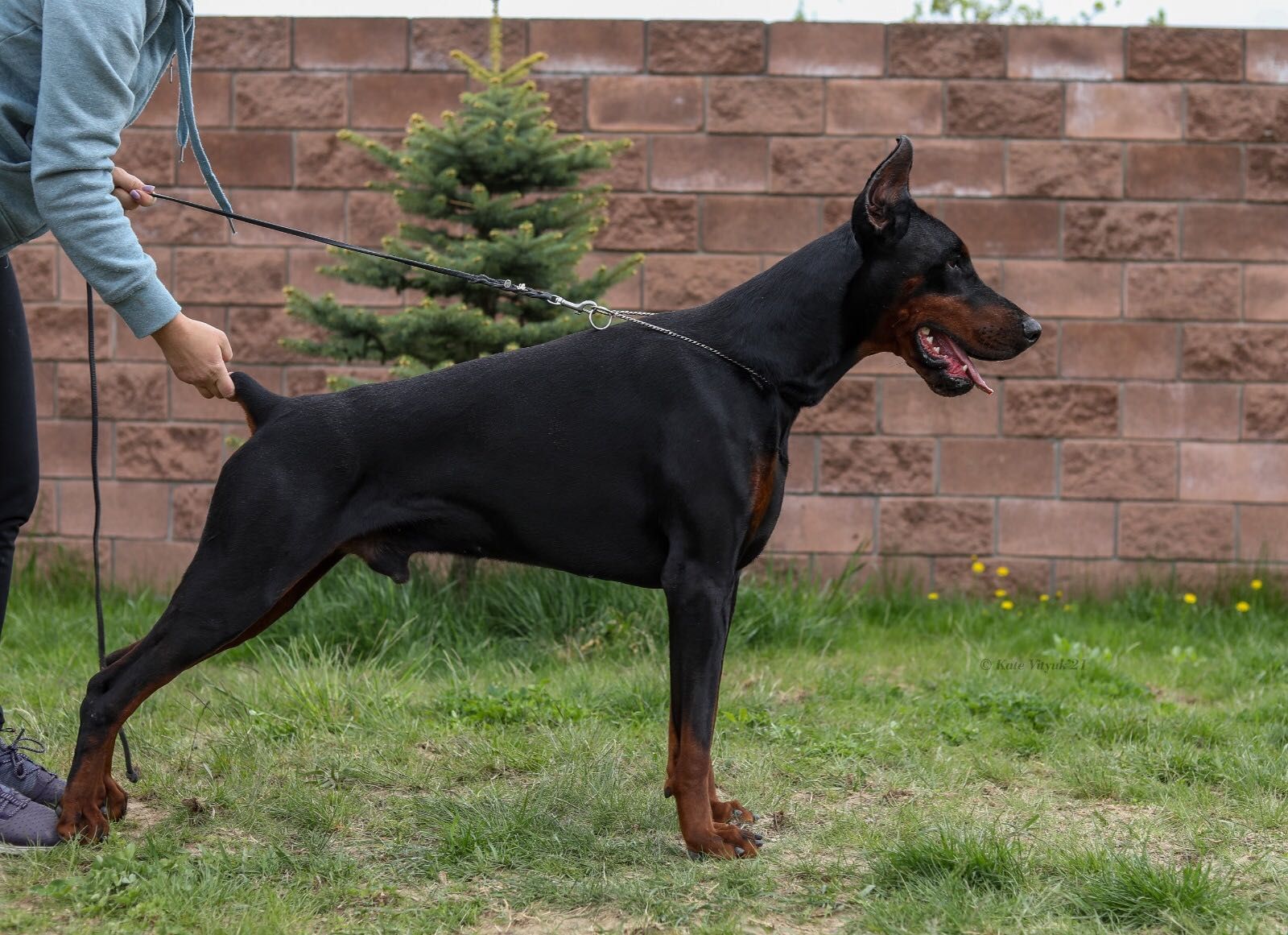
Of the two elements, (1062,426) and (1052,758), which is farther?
(1062,426)

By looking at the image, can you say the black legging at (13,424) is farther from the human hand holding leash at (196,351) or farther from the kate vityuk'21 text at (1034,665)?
the kate vityuk'21 text at (1034,665)

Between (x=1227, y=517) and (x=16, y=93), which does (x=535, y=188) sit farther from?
(x=1227, y=517)

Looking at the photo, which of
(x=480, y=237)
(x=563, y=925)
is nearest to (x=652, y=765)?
(x=563, y=925)

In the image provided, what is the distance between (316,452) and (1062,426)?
13.7 feet

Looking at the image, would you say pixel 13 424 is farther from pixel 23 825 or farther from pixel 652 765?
pixel 652 765

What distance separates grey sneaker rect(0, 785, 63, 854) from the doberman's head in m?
2.46

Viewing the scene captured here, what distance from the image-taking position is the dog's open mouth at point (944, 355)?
10.7ft

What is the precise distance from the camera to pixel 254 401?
3.12m

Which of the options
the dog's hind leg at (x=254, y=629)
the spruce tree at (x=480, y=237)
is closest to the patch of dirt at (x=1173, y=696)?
the spruce tree at (x=480, y=237)

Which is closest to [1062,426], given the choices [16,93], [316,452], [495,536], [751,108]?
[751,108]

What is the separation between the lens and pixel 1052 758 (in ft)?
12.9

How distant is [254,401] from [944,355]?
5.86 feet

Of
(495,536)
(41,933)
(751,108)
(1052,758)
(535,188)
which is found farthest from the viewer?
(751,108)

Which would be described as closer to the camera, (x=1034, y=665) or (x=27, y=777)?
(x=27, y=777)
